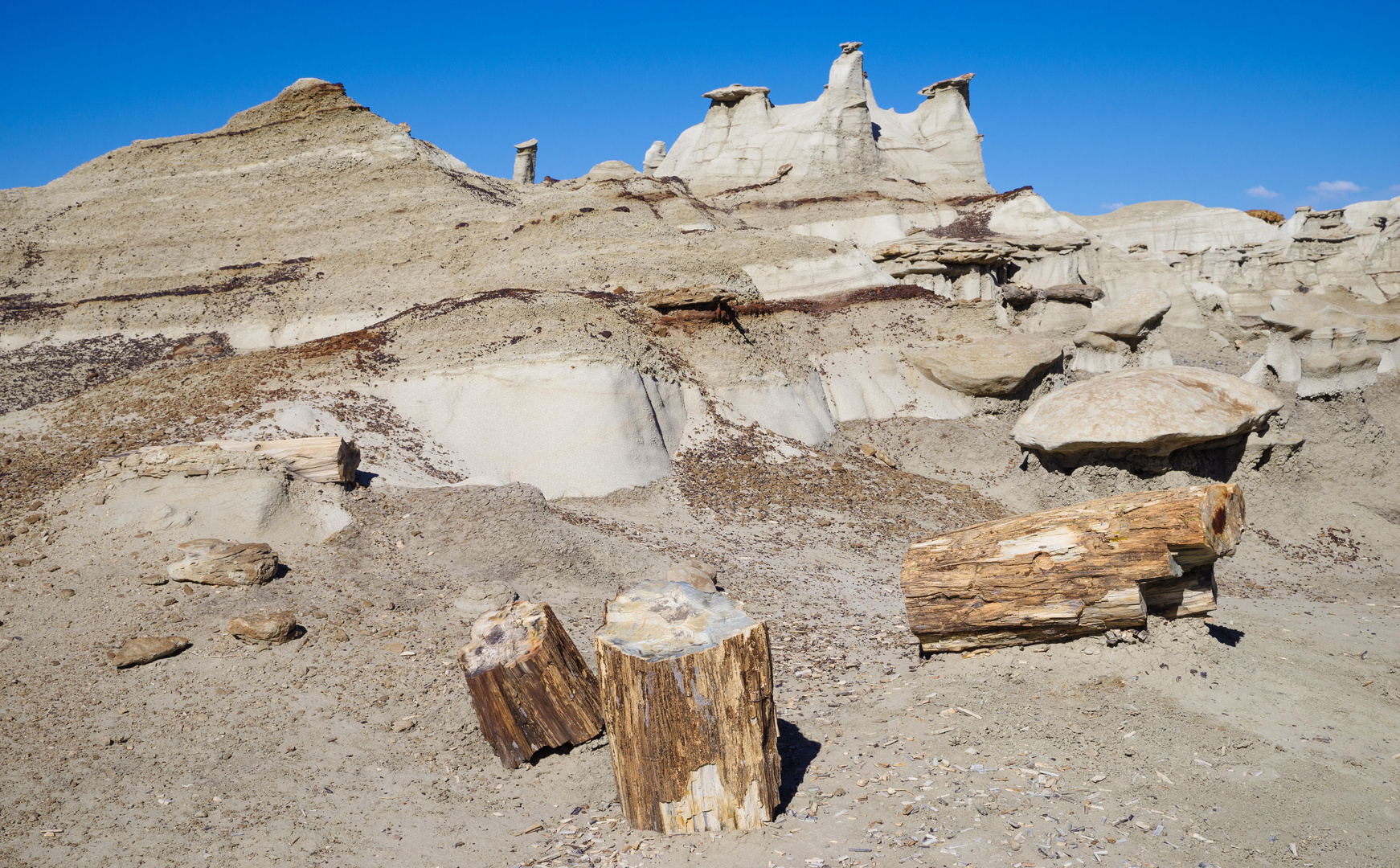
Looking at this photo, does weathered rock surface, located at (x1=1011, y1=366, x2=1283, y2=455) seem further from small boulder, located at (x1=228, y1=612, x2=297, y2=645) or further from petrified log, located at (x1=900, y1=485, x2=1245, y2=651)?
small boulder, located at (x1=228, y1=612, x2=297, y2=645)

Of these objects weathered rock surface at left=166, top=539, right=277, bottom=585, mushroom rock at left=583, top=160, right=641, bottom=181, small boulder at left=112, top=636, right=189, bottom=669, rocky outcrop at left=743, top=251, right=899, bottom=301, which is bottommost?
small boulder at left=112, top=636, right=189, bottom=669

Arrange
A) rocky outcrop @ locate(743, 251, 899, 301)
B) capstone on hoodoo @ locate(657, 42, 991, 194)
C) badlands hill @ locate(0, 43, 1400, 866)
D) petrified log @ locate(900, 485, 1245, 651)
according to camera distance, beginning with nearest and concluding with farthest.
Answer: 1. badlands hill @ locate(0, 43, 1400, 866)
2. petrified log @ locate(900, 485, 1245, 651)
3. rocky outcrop @ locate(743, 251, 899, 301)
4. capstone on hoodoo @ locate(657, 42, 991, 194)

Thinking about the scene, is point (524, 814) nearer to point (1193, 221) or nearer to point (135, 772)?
point (135, 772)

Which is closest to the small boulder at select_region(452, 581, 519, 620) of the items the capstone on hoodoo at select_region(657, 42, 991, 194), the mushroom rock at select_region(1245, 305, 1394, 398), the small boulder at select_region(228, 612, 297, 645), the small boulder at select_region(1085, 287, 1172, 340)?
the small boulder at select_region(228, 612, 297, 645)

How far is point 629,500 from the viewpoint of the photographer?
12.7 m

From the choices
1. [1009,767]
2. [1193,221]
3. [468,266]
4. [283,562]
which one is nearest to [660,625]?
[1009,767]

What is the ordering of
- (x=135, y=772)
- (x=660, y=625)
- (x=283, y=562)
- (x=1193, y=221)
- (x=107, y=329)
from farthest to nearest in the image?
(x=1193, y=221), (x=107, y=329), (x=283, y=562), (x=135, y=772), (x=660, y=625)

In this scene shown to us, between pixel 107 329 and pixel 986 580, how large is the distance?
31.0m

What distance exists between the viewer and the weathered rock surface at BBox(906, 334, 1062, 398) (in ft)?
56.0

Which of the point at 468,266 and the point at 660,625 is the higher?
the point at 468,266

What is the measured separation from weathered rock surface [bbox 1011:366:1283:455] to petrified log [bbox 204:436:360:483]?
33.6 feet

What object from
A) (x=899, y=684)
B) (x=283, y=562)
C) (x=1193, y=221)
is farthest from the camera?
(x=1193, y=221)

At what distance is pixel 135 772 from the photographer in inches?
188

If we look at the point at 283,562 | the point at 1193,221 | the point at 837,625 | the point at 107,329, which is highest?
the point at 1193,221
